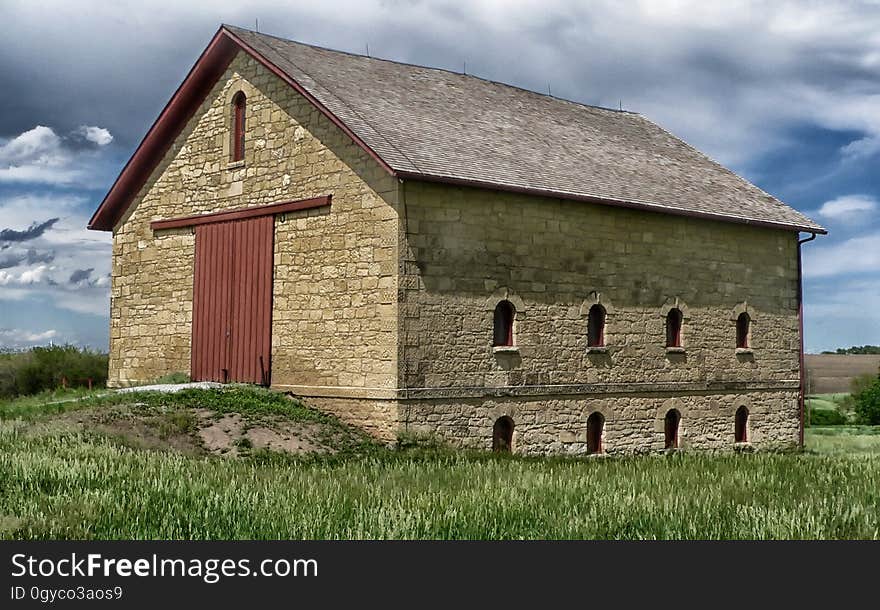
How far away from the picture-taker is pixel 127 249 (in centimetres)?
2645

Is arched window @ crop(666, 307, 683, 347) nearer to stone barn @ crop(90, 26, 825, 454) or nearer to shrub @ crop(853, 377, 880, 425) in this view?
stone barn @ crop(90, 26, 825, 454)

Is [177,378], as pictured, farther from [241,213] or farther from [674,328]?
[674,328]

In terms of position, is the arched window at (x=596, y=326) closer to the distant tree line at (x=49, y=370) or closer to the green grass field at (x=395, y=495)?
the green grass field at (x=395, y=495)

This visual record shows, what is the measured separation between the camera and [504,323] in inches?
831

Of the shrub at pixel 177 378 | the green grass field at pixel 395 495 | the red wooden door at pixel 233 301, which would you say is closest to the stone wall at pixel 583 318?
the green grass field at pixel 395 495

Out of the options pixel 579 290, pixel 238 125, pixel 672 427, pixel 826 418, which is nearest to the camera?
pixel 579 290

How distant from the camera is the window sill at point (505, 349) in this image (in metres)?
20.7

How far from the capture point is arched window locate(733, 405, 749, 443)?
25.8m

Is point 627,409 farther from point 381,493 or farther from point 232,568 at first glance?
point 232,568

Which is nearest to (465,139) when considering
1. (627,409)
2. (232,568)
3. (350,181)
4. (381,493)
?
(350,181)

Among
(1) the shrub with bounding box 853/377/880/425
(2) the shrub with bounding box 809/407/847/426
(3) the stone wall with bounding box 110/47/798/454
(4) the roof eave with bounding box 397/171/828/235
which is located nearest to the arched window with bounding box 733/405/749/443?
(3) the stone wall with bounding box 110/47/798/454

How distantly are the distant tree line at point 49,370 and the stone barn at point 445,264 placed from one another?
306 inches

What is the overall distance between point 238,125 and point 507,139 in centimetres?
603

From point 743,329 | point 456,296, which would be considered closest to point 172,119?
point 456,296
